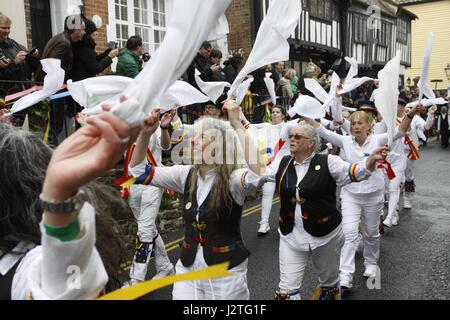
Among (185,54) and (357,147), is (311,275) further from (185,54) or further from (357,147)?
(185,54)

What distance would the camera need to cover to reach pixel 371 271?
5.58 metres

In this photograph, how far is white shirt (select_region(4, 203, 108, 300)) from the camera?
1305mm

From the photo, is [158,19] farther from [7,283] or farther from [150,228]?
[7,283]

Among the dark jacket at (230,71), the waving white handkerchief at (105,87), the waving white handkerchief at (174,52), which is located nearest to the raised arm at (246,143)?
the waving white handkerchief at (105,87)

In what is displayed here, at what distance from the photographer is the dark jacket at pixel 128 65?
24.5 ft

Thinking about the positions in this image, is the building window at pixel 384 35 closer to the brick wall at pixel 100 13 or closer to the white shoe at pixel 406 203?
the white shoe at pixel 406 203

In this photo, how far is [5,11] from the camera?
7902 mm

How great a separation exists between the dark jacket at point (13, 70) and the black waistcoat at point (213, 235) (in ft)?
12.5

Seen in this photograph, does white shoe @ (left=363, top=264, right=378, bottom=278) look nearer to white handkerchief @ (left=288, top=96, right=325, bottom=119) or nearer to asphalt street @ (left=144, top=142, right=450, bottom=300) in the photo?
asphalt street @ (left=144, top=142, right=450, bottom=300)

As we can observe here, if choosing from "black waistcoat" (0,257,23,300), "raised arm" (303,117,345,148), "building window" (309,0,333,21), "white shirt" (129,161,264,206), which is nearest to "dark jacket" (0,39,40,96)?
"white shirt" (129,161,264,206)

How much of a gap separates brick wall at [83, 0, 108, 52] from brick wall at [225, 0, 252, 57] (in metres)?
5.93

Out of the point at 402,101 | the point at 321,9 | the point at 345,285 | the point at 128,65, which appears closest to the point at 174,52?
the point at 345,285

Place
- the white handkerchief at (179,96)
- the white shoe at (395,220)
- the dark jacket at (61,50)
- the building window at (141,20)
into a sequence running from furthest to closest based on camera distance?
1. the building window at (141,20)
2. the white shoe at (395,220)
3. the dark jacket at (61,50)
4. the white handkerchief at (179,96)

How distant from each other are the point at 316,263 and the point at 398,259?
256 centimetres
